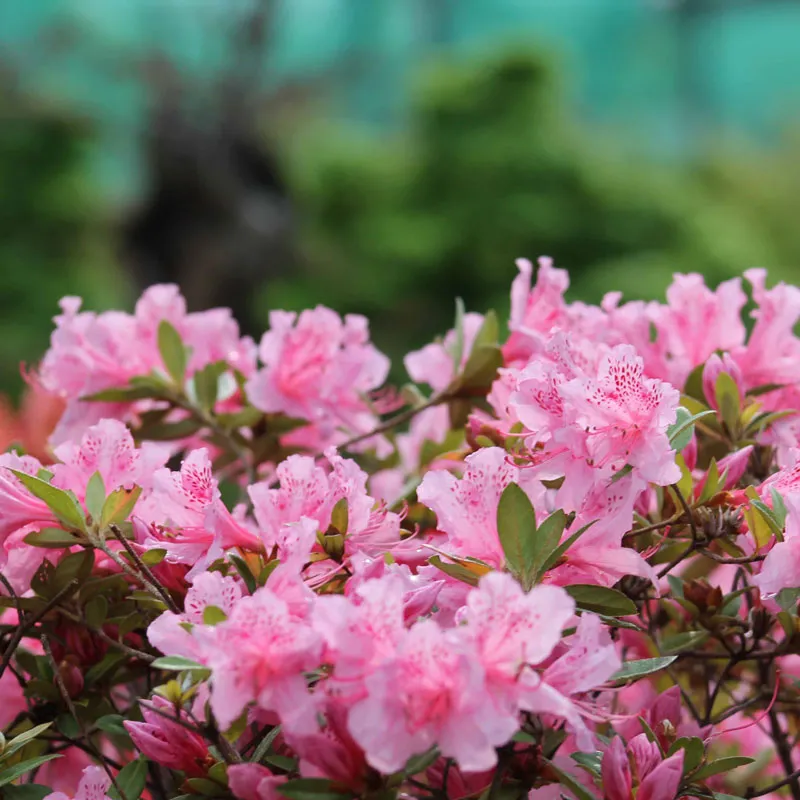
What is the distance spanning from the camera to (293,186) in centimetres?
754

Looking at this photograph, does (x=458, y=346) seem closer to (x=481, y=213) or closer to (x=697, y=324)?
(x=697, y=324)

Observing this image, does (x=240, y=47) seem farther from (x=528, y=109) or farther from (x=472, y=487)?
(x=472, y=487)

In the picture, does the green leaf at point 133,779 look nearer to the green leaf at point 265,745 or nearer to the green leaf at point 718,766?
the green leaf at point 265,745

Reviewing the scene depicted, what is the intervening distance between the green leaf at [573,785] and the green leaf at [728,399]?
23cm

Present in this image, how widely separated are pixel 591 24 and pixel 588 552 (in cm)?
1240

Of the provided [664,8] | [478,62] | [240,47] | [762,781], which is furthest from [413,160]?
[762,781]

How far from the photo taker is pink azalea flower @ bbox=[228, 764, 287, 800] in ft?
1.31

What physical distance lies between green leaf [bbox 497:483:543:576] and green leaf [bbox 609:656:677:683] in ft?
0.18

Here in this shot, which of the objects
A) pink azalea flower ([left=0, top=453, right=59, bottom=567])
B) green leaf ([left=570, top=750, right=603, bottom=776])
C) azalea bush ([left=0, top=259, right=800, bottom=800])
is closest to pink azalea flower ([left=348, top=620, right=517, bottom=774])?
azalea bush ([left=0, top=259, right=800, bottom=800])

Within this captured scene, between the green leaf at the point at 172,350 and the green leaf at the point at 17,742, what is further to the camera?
the green leaf at the point at 172,350

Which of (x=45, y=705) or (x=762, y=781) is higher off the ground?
(x=45, y=705)

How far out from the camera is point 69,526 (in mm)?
485

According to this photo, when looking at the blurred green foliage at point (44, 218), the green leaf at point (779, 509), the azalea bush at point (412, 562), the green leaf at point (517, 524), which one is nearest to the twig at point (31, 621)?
the azalea bush at point (412, 562)

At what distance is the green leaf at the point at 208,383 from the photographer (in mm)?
659
